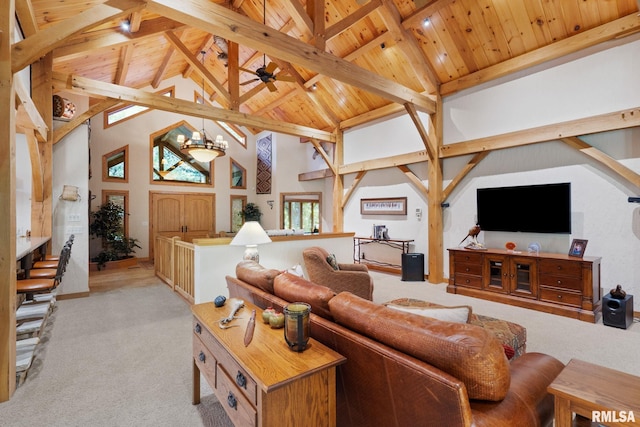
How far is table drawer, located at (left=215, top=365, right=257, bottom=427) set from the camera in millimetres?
1310

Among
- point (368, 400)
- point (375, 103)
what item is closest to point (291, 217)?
point (375, 103)

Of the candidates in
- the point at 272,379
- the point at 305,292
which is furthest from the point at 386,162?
the point at 272,379

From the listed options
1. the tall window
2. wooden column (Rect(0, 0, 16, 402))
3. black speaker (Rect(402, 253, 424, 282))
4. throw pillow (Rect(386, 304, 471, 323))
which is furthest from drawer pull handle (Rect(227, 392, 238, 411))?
the tall window

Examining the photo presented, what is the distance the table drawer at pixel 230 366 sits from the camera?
1305 millimetres

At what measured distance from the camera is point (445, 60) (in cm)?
542

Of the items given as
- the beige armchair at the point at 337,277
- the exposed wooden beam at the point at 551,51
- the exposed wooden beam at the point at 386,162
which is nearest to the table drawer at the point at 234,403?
the beige armchair at the point at 337,277

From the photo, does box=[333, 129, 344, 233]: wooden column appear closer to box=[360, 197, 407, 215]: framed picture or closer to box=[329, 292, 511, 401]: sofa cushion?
box=[360, 197, 407, 215]: framed picture

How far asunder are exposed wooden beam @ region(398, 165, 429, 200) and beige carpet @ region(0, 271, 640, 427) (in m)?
2.26

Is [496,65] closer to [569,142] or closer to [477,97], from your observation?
[477,97]

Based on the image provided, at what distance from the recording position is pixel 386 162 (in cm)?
692

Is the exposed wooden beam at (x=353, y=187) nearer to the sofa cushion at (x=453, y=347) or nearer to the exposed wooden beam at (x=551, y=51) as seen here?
the exposed wooden beam at (x=551, y=51)

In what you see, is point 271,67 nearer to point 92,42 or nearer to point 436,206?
point 92,42

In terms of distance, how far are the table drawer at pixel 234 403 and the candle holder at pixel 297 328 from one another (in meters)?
0.31

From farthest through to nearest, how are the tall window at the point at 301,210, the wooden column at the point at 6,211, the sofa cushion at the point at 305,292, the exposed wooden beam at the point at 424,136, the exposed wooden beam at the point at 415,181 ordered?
the tall window at the point at 301,210, the exposed wooden beam at the point at 415,181, the exposed wooden beam at the point at 424,136, the wooden column at the point at 6,211, the sofa cushion at the point at 305,292
